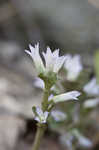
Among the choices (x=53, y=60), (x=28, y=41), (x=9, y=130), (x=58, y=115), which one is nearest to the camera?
(x=53, y=60)

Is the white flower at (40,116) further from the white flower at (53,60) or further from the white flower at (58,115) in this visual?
the white flower at (58,115)

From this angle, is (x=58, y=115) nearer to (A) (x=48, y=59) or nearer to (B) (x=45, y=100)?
(B) (x=45, y=100)

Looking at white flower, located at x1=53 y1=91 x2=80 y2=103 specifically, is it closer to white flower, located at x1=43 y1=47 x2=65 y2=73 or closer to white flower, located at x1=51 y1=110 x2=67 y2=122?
white flower, located at x1=43 y1=47 x2=65 y2=73

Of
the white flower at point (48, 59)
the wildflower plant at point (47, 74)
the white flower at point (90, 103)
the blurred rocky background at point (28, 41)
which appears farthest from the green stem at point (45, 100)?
the blurred rocky background at point (28, 41)

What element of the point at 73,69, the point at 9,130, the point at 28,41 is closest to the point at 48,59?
the point at 73,69

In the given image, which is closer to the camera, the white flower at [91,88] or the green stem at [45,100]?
the green stem at [45,100]

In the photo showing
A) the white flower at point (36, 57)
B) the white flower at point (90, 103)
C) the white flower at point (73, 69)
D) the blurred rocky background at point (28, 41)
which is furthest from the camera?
the blurred rocky background at point (28, 41)

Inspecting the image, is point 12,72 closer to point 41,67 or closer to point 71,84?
point 71,84

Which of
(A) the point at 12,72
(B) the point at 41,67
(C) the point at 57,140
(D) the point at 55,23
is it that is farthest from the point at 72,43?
(B) the point at 41,67
